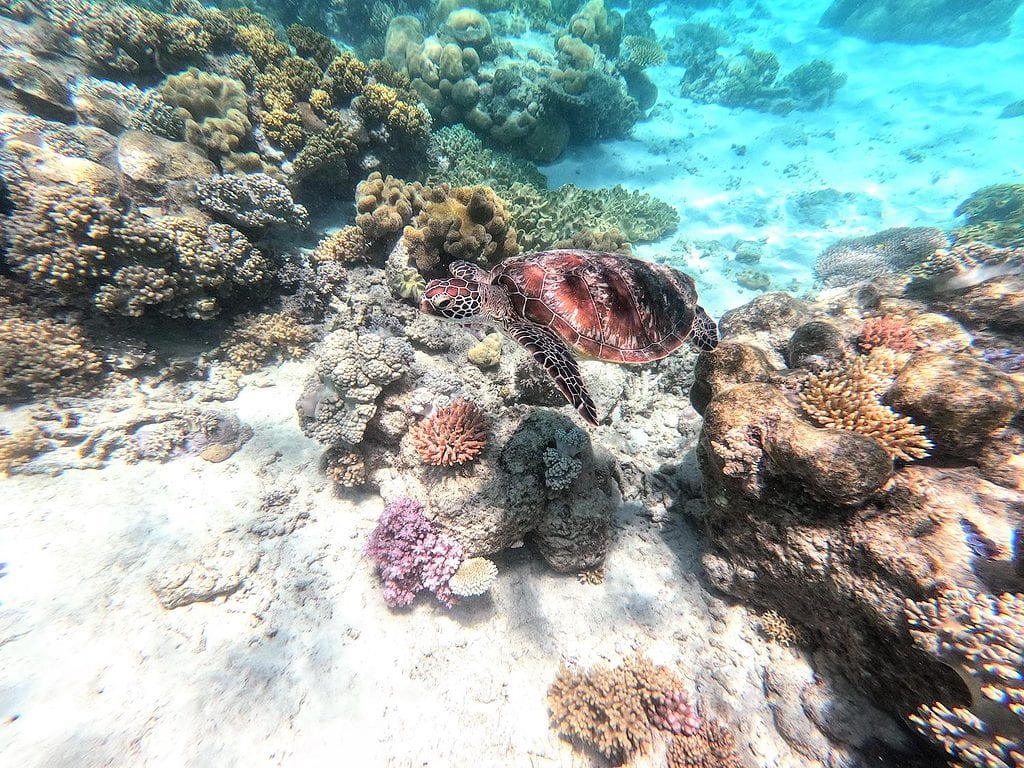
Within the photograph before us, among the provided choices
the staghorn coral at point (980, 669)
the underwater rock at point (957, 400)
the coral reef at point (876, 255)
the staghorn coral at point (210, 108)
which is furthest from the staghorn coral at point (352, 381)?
the coral reef at point (876, 255)

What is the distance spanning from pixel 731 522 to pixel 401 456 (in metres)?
3.66

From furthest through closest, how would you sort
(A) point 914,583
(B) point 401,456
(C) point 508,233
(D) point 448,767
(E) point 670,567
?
(C) point 508,233
(B) point 401,456
(E) point 670,567
(D) point 448,767
(A) point 914,583

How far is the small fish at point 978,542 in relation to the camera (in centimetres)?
255

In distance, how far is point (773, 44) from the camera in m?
28.4

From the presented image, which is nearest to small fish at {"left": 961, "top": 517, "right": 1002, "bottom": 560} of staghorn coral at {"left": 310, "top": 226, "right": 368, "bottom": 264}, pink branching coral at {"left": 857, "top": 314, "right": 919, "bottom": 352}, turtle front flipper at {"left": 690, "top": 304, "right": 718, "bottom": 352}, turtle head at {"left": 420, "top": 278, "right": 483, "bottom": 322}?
pink branching coral at {"left": 857, "top": 314, "right": 919, "bottom": 352}

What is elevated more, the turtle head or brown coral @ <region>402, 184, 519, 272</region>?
brown coral @ <region>402, 184, 519, 272</region>

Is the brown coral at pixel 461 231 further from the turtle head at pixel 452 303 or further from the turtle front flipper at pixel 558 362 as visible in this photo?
the turtle front flipper at pixel 558 362

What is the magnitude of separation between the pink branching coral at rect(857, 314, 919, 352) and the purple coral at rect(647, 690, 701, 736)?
4.04 meters

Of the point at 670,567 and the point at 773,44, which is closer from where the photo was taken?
the point at 670,567

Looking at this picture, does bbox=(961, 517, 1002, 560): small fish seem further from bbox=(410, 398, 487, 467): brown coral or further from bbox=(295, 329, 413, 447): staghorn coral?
bbox=(295, 329, 413, 447): staghorn coral

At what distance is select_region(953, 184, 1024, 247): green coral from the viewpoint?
35.0ft

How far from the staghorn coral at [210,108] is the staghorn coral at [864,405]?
9432 mm

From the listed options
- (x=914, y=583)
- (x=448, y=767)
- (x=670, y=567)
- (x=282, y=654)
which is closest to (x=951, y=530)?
(x=914, y=583)

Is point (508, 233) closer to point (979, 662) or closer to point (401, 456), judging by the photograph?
point (401, 456)
